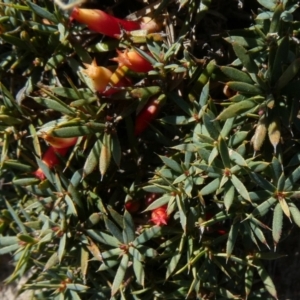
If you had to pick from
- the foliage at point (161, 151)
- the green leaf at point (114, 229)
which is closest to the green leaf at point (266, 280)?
the foliage at point (161, 151)

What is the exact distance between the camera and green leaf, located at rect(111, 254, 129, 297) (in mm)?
1773

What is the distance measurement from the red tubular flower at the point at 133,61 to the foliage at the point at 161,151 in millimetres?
24

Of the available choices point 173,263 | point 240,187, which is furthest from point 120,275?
point 240,187

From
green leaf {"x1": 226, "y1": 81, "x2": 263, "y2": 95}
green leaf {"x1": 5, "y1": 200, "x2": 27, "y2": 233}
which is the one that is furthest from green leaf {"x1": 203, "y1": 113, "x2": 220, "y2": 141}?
green leaf {"x1": 5, "y1": 200, "x2": 27, "y2": 233}

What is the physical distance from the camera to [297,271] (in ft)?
7.07

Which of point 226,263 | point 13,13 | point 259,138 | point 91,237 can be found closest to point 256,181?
point 259,138

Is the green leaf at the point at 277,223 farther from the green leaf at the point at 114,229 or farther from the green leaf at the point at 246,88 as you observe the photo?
the green leaf at the point at 114,229

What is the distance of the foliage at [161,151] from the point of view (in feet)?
5.28

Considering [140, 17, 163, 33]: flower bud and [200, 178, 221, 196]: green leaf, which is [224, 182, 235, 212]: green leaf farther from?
[140, 17, 163, 33]: flower bud

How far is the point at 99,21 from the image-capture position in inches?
67.5

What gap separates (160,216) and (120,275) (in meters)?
0.21

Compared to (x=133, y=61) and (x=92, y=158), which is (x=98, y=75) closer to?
(x=133, y=61)

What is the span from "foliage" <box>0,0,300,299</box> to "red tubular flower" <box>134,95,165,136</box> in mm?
20

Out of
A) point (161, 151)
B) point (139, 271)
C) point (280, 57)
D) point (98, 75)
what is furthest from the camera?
point (161, 151)
